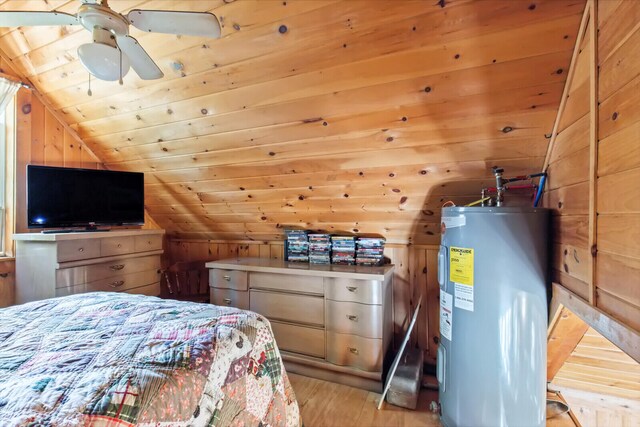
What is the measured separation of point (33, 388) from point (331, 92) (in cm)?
170

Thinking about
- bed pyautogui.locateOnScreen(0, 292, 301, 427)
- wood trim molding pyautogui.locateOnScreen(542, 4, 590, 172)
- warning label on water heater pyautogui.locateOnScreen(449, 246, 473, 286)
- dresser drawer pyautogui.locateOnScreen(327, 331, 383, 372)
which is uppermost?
wood trim molding pyautogui.locateOnScreen(542, 4, 590, 172)

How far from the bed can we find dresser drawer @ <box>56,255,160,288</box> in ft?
2.75

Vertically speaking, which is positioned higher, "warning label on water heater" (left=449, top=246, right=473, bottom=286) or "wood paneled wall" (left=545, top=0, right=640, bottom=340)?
"wood paneled wall" (left=545, top=0, right=640, bottom=340)

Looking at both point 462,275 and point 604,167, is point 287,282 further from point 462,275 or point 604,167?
point 604,167

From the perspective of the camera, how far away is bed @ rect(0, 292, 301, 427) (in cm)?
73

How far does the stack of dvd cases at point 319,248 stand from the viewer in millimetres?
2529

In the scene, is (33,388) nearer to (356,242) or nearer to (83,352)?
(83,352)

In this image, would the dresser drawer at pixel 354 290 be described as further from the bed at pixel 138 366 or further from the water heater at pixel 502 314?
the bed at pixel 138 366

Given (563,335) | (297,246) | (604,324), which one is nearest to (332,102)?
(297,246)

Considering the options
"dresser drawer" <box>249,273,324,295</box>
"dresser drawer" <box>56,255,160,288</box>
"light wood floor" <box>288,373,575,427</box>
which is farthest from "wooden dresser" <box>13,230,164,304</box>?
"light wood floor" <box>288,373,575,427</box>

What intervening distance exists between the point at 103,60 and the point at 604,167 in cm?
196

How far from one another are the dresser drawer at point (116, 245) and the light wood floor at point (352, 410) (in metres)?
1.81

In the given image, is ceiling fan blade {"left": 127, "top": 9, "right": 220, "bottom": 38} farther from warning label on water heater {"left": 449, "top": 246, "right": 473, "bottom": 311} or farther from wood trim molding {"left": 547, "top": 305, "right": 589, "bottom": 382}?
wood trim molding {"left": 547, "top": 305, "right": 589, "bottom": 382}

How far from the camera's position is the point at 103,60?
119 centimetres
